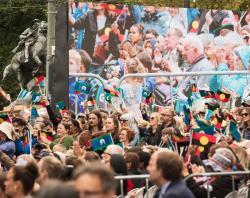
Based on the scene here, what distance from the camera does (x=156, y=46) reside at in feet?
92.1

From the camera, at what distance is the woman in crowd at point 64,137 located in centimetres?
1683

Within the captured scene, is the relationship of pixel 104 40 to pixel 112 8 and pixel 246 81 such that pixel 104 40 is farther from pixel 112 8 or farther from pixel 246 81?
pixel 246 81

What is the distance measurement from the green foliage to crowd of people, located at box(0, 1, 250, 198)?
23980 mm

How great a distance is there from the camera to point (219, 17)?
28.8 metres

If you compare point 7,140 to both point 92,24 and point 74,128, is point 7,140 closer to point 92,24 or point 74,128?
point 74,128

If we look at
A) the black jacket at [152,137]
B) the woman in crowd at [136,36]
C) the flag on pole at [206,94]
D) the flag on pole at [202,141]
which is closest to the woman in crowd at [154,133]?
the black jacket at [152,137]

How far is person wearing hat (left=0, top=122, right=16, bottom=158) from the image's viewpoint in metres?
16.3

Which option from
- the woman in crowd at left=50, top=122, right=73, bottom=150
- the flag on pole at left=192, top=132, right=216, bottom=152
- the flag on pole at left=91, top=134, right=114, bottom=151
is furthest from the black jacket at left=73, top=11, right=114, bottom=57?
the flag on pole at left=192, top=132, right=216, bottom=152

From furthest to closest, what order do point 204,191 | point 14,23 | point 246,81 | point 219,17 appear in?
point 14,23 → point 219,17 → point 246,81 → point 204,191

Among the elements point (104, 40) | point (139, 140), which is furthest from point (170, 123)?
point (104, 40)

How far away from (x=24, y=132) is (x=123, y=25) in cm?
921

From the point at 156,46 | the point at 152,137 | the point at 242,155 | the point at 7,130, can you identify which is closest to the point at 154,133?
the point at 152,137

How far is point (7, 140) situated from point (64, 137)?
87cm

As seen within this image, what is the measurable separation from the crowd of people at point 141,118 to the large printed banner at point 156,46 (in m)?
0.02
